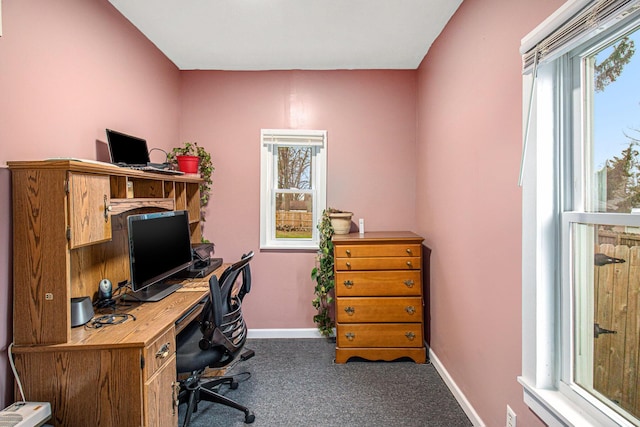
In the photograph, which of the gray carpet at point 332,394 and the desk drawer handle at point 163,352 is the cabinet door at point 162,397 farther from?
the gray carpet at point 332,394

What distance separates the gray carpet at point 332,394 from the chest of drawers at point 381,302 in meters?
0.13

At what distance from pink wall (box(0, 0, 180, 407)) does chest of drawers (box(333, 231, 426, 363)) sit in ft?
6.24

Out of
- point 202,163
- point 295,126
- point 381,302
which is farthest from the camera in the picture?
point 295,126

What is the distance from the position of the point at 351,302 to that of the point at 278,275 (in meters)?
0.89

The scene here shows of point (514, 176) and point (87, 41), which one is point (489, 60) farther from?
point (87, 41)

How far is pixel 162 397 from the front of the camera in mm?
1538

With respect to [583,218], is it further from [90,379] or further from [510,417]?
[90,379]

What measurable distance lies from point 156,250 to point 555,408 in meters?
2.19

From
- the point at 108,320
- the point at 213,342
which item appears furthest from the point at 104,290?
the point at 213,342

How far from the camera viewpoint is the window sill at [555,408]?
1139 millimetres

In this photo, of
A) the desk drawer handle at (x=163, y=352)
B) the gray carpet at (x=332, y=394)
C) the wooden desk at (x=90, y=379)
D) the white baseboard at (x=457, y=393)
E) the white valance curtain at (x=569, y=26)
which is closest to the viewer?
the white valance curtain at (x=569, y=26)

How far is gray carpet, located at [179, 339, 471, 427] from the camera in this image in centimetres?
201

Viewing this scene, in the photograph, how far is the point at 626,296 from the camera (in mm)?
1067

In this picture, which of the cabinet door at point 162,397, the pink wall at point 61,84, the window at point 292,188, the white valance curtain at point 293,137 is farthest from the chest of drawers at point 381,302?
the pink wall at point 61,84
